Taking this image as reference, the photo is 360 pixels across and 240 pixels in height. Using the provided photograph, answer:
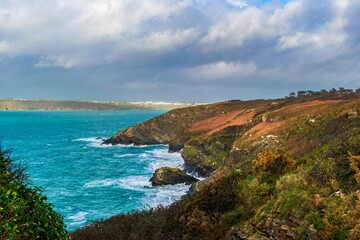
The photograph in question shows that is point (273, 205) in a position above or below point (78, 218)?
above

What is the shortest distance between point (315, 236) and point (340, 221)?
795 mm

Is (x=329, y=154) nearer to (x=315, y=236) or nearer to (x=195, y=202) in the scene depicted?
(x=315, y=236)

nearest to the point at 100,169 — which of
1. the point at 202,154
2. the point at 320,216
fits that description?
the point at 202,154

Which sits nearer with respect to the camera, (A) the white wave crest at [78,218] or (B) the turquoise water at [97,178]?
(A) the white wave crest at [78,218]

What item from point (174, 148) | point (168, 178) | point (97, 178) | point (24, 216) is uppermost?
point (24, 216)

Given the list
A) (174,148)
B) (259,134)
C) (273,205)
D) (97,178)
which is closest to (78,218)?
(97,178)

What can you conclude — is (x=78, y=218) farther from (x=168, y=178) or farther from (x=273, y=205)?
(x=273, y=205)

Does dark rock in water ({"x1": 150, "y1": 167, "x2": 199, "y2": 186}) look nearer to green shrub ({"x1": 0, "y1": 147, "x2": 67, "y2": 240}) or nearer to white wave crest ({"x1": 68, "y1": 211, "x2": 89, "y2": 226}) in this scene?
white wave crest ({"x1": 68, "y1": 211, "x2": 89, "y2": 226})

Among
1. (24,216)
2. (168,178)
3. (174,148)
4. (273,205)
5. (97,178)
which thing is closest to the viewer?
(24,216)

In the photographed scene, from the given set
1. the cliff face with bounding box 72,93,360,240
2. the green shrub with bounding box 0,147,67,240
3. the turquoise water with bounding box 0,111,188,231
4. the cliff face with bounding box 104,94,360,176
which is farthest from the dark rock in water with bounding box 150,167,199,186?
the green shrub with bounding box 0,147,67,240

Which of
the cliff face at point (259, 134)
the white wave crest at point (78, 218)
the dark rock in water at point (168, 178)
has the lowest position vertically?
the white wave crest at point (78, 218)

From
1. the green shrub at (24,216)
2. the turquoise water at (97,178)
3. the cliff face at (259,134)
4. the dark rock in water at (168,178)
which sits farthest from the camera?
the dark rock in water at (168,178)

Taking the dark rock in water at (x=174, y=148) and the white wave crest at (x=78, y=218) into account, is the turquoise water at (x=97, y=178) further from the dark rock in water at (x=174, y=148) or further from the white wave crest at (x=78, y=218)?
the dark rock in water at (x=174, y=148)

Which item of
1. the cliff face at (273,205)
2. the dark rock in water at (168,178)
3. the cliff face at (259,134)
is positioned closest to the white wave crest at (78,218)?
the dark rock in water at (168,178)
